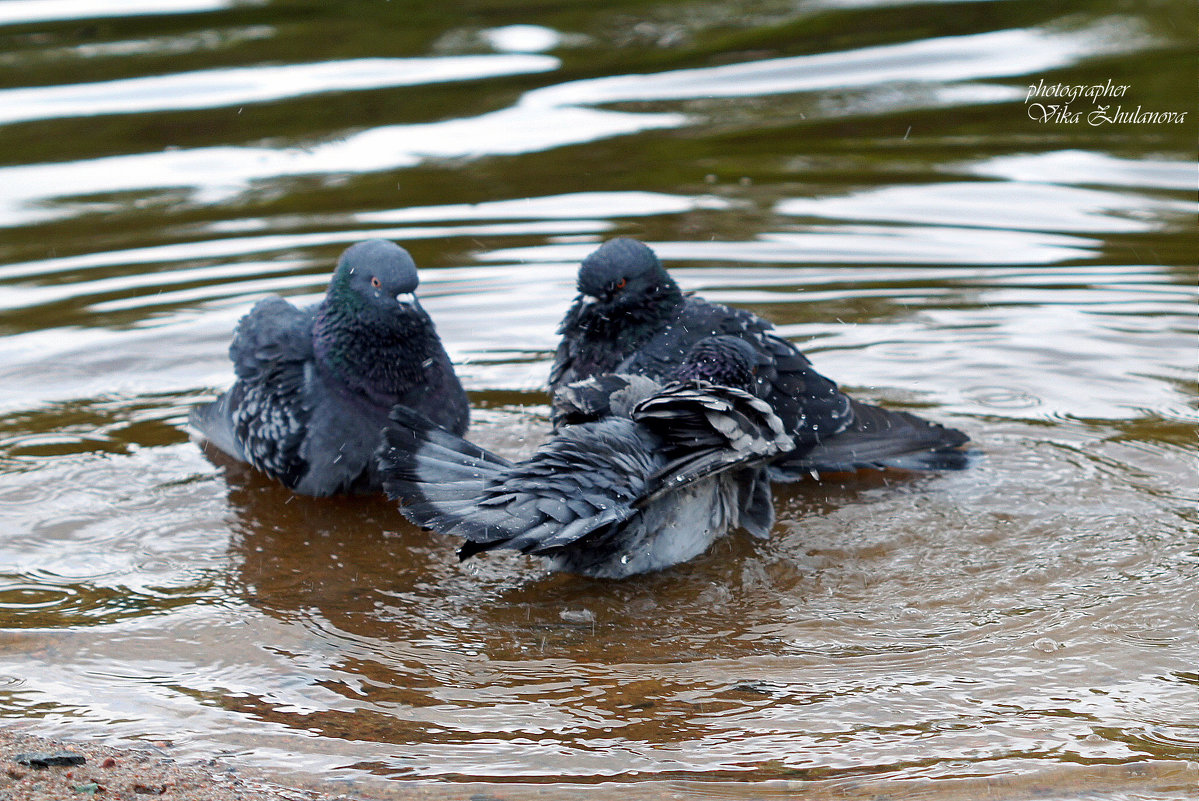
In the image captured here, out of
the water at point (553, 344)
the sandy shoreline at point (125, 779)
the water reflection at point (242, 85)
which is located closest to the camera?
the sandy shoreline at point (125, 779)

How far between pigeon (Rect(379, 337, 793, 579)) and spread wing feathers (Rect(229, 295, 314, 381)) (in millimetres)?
1135

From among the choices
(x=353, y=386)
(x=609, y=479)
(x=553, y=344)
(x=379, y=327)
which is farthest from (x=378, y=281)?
(x=553, y=344)

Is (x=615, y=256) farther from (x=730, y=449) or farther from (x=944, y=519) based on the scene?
(x=944, y=519)

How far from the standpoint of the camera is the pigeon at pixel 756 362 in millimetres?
5051

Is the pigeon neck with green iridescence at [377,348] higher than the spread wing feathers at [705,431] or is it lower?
higher

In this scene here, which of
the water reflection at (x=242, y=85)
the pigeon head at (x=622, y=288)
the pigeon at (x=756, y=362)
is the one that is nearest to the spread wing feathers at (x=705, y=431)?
the pigeon at (x=756, y=362)

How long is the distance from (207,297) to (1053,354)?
14.8 ft

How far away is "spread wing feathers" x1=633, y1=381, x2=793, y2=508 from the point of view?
165 inches

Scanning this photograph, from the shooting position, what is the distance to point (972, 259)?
7480 mm

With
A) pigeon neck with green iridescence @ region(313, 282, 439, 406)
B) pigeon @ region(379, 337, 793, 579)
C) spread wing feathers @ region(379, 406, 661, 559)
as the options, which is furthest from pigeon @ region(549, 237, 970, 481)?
spread wing feathers @ region(379, 406, 661, 559)

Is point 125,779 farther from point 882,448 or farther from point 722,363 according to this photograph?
point 882,448

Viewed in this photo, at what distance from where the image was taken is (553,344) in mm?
6609

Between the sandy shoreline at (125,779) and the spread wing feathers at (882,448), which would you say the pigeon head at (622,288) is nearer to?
the spread wing feathers at (882,448)

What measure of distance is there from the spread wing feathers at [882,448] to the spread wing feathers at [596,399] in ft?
2.48
